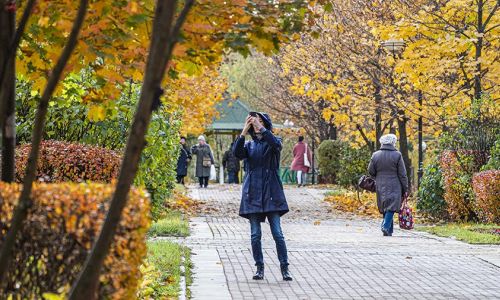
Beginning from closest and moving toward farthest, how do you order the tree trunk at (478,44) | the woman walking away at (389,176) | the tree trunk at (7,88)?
the tree trunk at (7,88) < the woman walking away at (389,176) < the tree trunk at (478,44)

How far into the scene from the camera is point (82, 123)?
13805mm

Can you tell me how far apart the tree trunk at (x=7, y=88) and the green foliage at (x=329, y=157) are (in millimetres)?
28997

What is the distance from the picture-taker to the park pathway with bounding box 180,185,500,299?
9.68 meters

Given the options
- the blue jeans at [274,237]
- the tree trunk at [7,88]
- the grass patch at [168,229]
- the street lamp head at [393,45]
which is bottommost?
the grass patch at [168,229]

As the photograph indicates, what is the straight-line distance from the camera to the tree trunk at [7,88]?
193 inches

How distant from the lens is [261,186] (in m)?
10.5

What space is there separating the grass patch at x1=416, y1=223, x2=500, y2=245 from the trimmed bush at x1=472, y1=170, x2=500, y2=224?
0.82 ft

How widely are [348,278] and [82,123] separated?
4875 mm

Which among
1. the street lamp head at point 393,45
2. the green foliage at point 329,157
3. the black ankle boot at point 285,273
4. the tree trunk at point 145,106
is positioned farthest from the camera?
the green foliage at point 329,157

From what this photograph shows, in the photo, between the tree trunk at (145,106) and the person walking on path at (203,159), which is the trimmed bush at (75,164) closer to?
the tree trunk at (145,106)

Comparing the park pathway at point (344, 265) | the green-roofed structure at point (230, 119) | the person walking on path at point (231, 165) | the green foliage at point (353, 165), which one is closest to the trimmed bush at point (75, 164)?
the park pathway at point (344, 265)

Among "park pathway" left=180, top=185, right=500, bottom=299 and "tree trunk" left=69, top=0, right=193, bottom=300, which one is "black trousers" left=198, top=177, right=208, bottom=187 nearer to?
"park pathway" left=180, top=185, right=500, bottom=299

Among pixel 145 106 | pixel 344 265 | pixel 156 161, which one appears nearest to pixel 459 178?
pixel 156 161

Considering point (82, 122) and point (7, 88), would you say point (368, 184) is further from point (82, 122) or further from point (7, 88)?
point (7, 88)
